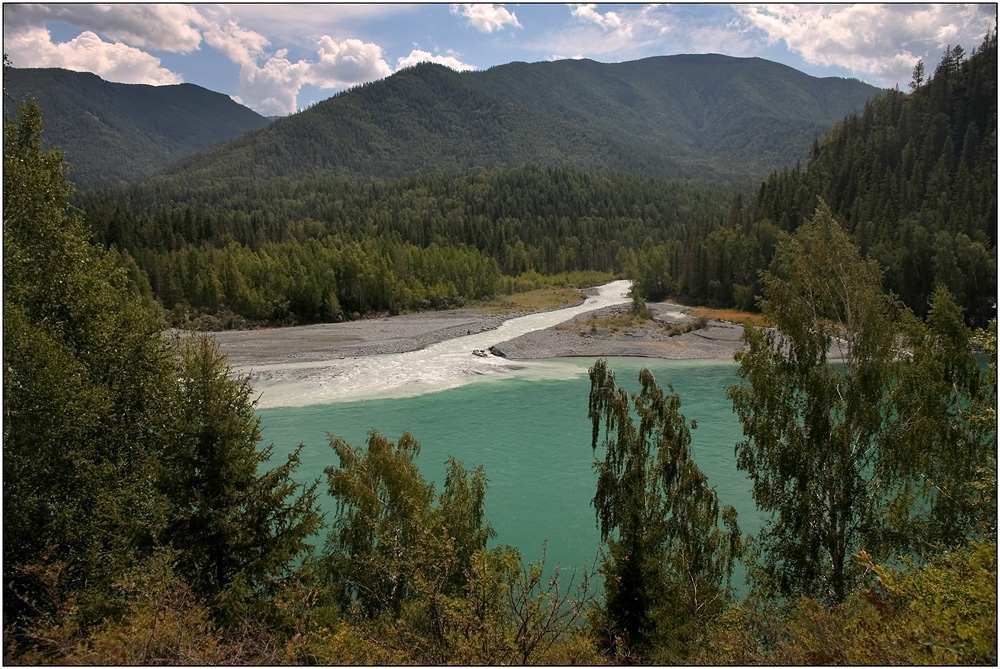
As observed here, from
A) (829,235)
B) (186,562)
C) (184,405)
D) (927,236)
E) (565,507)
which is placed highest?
(927,236)

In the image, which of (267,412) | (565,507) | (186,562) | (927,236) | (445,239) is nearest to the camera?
(186,562)

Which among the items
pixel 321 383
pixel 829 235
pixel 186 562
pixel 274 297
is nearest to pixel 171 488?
pixel 186 562

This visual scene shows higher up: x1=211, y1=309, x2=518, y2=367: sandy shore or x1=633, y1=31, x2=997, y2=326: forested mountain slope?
x1=633, y1=31, x2=997, y2=326: forested mountain slope

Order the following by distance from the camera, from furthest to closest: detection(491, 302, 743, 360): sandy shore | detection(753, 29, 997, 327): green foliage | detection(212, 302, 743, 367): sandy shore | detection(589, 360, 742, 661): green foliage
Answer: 1. detection(753, 29, 997, 327): green foliage
2. detection(212, 302, 743, 367): sandy shore
3. detection(491, 302, 743, 360): sandy shore
4. detection(589, 360, 742, 661): green foliage

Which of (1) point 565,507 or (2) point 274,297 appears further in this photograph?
(2) point 274,297

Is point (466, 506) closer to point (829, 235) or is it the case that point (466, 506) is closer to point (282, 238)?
point (829, 235)

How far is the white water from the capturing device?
4244 cm

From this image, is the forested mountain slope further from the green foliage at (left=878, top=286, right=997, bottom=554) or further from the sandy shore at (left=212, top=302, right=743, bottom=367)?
the green foliage at (left=878, top=286, right=997, bottom=554)

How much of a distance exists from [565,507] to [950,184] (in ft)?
300

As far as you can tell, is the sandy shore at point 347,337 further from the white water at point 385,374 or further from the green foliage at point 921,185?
the green foliage at point 921,185

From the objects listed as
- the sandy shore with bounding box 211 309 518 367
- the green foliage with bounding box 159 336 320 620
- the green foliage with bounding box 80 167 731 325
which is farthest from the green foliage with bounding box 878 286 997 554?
the sandy shore with bounding box 211 309 518 367

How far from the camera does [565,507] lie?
22.7 meters

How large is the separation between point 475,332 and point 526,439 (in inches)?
1643

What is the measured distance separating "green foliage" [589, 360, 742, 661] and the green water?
5.85 metres
